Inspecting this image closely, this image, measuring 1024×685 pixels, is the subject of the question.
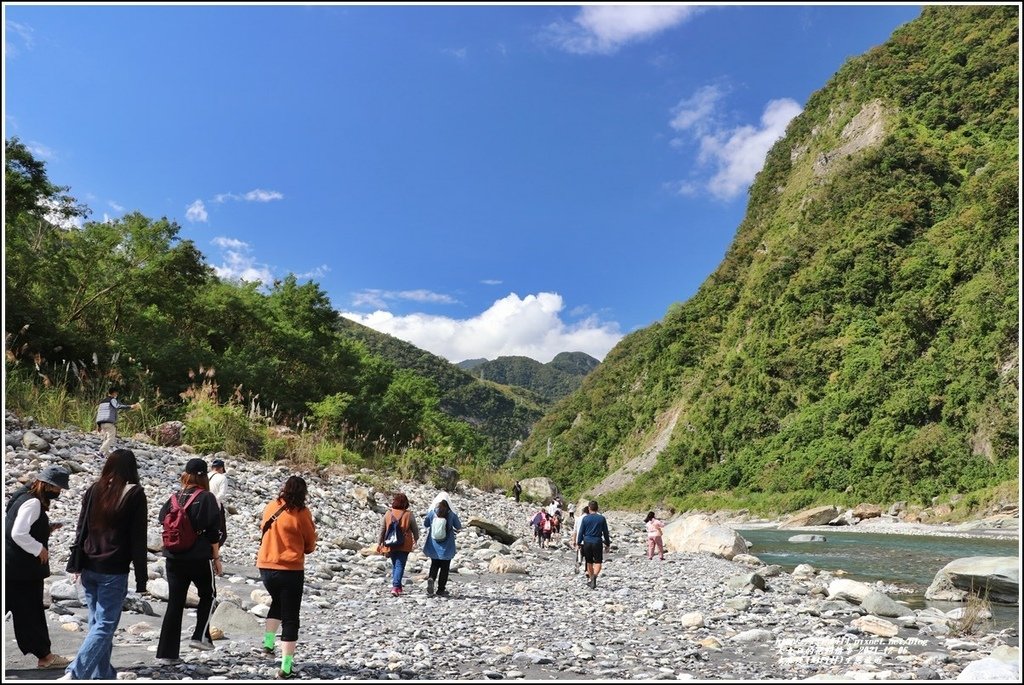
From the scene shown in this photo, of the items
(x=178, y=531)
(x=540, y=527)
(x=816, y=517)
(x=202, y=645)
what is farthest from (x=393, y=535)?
(x=816, y=517)

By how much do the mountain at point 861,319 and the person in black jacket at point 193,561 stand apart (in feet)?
177

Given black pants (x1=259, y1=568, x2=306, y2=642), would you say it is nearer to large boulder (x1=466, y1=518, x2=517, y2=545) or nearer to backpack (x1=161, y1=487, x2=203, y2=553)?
backpack (x1=161, y1=487, x2=203, y2=553)

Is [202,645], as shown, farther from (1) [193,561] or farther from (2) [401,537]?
(2) [401,537]

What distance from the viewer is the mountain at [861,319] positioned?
189 feet

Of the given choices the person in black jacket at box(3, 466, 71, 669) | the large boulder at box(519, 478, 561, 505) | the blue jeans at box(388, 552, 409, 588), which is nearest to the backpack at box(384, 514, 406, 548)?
the blue jeans at box(388, 552, 409, 588)

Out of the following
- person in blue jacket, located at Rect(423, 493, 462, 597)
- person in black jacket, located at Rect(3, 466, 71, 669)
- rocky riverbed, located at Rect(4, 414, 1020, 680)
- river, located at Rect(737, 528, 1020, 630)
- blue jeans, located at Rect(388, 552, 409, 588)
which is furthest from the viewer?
river, located at Rect(737, 528, 1020, 630)

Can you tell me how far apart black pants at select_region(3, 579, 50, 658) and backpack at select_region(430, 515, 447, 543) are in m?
6.30

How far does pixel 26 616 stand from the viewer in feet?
18.4

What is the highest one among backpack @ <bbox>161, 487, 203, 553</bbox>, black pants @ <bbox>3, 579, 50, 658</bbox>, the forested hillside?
the forested hillside

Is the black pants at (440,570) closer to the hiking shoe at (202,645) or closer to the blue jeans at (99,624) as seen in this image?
the hiking shoe at (202,645)

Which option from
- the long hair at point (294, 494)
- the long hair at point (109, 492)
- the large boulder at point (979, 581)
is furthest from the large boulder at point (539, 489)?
the long hair at point (109, 492)

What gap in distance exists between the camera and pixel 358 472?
21016mm

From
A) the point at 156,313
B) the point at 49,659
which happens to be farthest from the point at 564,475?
the point at 49,659

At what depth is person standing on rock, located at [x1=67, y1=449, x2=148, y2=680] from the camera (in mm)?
5191
